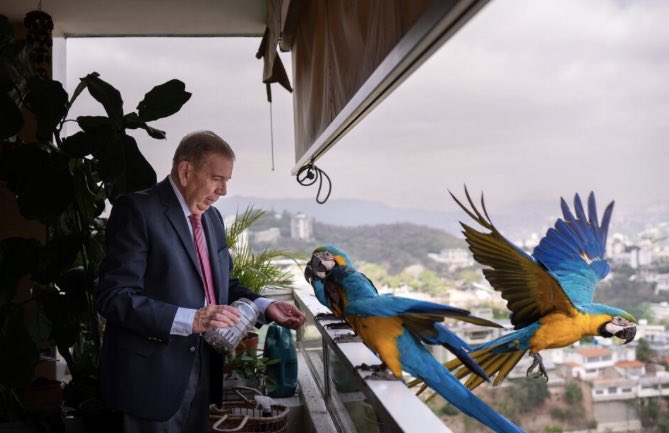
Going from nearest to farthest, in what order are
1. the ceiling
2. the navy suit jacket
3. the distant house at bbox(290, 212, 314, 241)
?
the navy suit jacket
the distant house at bbox(290, 212, 314, 241)
the ceiling

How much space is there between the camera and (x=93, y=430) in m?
2.74

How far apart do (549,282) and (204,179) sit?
3.84 feet

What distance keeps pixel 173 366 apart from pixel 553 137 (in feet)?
4.11

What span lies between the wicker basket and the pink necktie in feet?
2.50

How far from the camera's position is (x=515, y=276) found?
1.00 m

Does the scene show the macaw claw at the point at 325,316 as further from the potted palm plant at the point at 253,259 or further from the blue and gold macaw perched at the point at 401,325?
the potted palm plant at the point at 253,259

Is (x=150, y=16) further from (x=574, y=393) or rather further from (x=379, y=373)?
(x=574, y=393)

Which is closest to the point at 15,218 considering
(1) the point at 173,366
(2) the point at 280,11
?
(2) the point at 280,11

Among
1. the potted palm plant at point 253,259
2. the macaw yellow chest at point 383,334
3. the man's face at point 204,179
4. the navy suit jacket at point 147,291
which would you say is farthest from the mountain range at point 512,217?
the potted palm plant at point 253,259

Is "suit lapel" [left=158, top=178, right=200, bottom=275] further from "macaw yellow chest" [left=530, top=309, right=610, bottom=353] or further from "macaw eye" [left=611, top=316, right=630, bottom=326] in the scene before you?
"macaw eye" [left=611, top=316, right=630, bottom=326]

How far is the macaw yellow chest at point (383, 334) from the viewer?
57.6 inches

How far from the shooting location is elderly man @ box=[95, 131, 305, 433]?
5.64ft

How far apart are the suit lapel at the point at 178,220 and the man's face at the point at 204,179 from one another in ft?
0.14

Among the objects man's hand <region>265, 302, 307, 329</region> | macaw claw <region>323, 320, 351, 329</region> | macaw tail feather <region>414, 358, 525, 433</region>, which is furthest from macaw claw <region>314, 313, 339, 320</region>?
macaw tail feather <region>414, 358, 525, 433</region>
